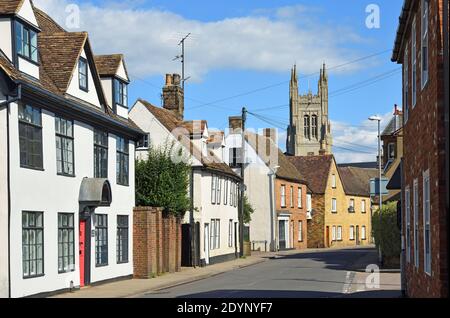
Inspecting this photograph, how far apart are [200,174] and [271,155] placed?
73.0 ft

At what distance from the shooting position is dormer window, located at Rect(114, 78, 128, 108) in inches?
1141

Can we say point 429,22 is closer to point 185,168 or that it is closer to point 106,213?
point 106,213

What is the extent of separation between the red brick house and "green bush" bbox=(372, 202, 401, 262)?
12.8 m

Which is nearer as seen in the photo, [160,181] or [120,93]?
[120,93]

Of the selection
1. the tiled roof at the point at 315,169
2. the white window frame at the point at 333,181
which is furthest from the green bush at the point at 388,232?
the white window frame at the point at 333,181

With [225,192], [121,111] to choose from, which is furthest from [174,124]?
[121,111]

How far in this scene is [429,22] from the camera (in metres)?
13.1

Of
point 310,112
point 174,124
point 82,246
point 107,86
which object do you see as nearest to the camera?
point 82,246

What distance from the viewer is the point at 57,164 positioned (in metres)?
22.8

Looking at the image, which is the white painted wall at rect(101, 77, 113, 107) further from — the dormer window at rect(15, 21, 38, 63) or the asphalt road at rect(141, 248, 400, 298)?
the asphalt road at rect(141, 248, 400, 298)

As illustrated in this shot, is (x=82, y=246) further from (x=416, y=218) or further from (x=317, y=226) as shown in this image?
(x=317, y=226)

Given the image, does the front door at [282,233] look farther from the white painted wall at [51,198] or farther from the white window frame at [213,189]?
the white painted wall at [51,198]

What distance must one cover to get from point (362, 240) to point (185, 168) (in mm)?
50335

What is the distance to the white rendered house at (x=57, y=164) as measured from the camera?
19.7 m
